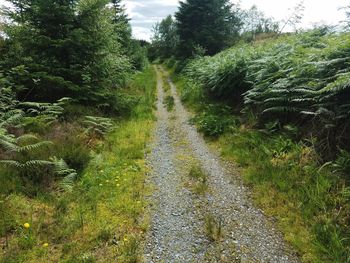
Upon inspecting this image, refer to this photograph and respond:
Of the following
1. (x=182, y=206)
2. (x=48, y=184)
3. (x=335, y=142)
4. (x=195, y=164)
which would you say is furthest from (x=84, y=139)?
(x=335, y=142)

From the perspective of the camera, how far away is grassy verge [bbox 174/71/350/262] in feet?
13.7

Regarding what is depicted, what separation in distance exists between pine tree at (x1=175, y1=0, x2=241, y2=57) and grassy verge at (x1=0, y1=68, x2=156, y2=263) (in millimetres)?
22497

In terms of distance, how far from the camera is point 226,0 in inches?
1112

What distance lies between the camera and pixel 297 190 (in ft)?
17.8

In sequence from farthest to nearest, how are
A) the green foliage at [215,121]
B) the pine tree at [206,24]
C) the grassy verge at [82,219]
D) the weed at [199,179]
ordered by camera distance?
1. the pine tree at [206,24]
2. the green foliage at [215,121]
3. the weed at [199,179]
4. the grassy verge at [82,219]

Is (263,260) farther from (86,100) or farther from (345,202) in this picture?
(86,100)

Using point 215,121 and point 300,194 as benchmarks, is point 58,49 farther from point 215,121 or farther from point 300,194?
point 300,194

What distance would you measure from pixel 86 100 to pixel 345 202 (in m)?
8.82

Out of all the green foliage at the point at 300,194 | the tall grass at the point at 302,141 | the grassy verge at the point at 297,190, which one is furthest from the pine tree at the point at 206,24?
the green foliage at the point at 300,194

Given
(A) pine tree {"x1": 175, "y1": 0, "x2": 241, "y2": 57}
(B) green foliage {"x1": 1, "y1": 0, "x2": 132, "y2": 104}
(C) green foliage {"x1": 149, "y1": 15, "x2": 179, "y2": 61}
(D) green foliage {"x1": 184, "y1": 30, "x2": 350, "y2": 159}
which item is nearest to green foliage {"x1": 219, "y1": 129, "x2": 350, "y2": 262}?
(D) green foliage {"x1": 184, "y1": 30, "x2": 350, "y2": 159}

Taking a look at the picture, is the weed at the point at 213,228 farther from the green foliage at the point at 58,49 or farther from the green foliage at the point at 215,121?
the green foliage at the point at 58,49

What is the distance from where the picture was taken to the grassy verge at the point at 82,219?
13.3ft

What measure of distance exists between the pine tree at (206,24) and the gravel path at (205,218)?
21.3 meters

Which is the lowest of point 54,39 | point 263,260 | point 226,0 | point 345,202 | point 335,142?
point 263,260
